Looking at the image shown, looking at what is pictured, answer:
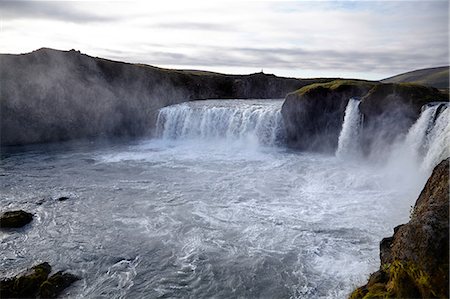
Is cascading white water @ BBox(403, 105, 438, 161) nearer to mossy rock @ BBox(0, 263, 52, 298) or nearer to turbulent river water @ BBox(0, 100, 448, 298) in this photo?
turbulent river water @ BBox(0, 100, 448, 298)

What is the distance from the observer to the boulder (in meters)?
27.8

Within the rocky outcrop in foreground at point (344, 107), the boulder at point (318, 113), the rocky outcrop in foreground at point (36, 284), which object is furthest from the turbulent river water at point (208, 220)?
the boulder at point (318, 113)

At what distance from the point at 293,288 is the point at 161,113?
3273 cm

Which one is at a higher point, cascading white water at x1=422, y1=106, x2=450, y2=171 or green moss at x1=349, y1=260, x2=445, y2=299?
cascading white water at x1=422, y1=106, x2=450, y2=171

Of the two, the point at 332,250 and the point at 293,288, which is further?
the point at 332,250

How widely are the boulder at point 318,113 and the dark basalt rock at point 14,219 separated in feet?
73.6

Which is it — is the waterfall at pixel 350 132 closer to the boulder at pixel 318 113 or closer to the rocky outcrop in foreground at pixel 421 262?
the boulder at pixel 318 113

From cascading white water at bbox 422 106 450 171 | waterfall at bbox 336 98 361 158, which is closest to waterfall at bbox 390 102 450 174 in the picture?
cascading white water at bbox 422 106 450 171

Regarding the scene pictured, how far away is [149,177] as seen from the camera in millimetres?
22594

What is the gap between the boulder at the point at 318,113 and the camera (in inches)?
1096

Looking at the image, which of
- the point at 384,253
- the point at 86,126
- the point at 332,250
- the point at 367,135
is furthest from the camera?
the point at 86,126

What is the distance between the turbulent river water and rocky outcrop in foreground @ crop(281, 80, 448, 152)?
2188 mm

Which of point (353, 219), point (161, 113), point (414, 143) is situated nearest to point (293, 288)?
point (353, 219)

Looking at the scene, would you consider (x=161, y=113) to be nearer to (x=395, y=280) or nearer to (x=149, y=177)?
(x=149, y=177)
